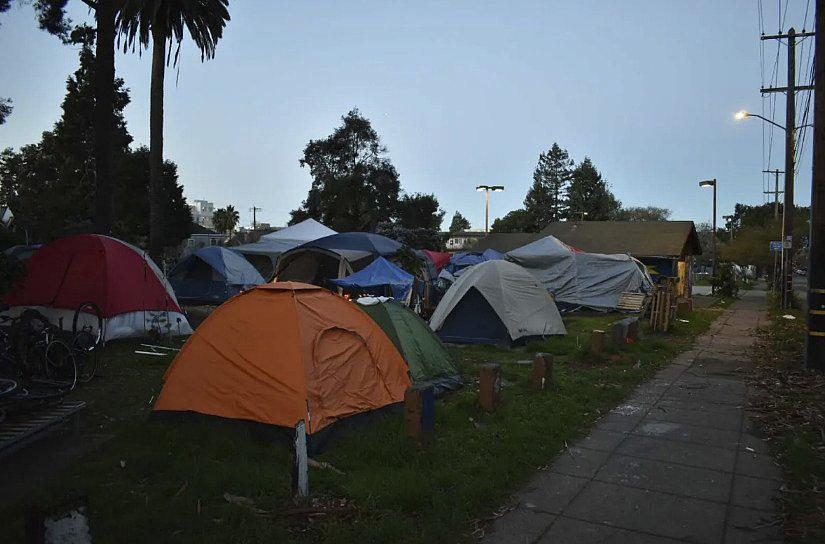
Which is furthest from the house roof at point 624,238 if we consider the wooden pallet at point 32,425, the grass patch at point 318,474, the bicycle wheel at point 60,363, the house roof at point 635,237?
the wooden pallet at point 32,425

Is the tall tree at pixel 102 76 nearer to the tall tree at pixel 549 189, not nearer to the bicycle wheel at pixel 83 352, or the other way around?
the bicycle wheel at pixel 83 352

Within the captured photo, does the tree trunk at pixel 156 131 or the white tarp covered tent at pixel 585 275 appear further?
the white tarp covered tent at pixel 585 275

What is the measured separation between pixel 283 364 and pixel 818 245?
8.99 m

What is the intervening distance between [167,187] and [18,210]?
9872 millimetres

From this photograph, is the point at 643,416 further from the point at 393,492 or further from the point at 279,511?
the point at 279,511

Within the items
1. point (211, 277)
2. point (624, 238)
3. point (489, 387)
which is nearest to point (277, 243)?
point (211, 277)

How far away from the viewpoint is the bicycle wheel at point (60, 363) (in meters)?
7.92

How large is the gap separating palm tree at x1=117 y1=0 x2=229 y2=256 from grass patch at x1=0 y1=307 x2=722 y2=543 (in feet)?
→ 38.4

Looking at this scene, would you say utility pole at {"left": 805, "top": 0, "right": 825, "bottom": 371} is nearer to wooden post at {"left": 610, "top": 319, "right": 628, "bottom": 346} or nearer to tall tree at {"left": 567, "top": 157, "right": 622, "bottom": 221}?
wooden post at {"left": 610, "top": 319, "right": 628, "bottom": 346}

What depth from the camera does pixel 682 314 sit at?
1945cm

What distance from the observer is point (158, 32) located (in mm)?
18203

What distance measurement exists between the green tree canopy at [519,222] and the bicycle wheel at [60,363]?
202 ft

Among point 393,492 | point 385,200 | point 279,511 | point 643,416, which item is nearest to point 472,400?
point 643,416

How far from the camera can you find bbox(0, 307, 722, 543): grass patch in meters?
4.20
